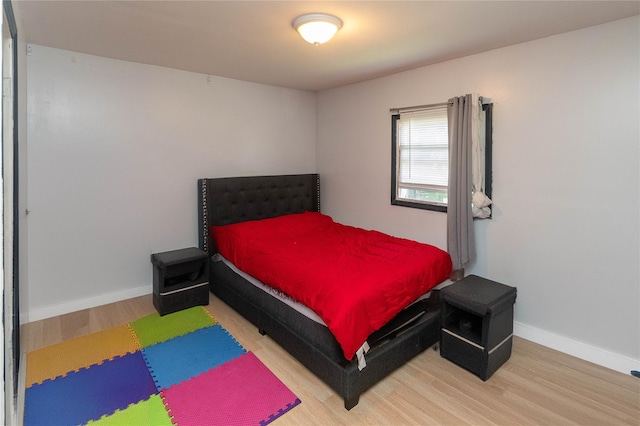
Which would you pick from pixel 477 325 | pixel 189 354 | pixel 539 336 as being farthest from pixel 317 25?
pixel 539 336

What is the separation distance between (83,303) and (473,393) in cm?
347

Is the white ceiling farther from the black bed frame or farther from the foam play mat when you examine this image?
the foam play mat

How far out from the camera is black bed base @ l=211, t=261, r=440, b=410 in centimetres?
221

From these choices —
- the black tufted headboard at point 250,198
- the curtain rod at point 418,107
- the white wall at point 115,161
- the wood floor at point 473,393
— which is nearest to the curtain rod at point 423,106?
the curtain rod at point 418,107

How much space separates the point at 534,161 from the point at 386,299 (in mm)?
1689

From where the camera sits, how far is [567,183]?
106 inches

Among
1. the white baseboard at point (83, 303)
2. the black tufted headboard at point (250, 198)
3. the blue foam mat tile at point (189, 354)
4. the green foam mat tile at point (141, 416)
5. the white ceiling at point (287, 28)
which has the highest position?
the white ceiling at point (287, 28)

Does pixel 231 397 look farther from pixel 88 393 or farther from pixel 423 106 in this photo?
pixel 423 106

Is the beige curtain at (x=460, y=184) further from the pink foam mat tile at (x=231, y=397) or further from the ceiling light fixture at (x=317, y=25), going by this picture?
the pink foam mat tile at (x=231, y=397)

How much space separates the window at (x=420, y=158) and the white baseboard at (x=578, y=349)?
1.27 meters

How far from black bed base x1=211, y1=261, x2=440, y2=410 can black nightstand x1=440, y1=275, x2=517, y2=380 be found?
0.16m

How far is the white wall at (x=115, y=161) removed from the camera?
3109mm

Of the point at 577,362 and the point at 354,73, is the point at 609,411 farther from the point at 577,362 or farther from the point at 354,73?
the point at 354,73

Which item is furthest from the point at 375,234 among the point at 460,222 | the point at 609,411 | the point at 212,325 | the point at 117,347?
the point at 117,347
